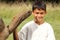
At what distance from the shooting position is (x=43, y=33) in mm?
4176

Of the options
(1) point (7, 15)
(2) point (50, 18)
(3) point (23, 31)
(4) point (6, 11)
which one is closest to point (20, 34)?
(3) point (23, 31)

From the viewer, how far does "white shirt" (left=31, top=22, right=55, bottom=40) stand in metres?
4.18

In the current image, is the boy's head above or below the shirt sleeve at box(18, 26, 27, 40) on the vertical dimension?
above

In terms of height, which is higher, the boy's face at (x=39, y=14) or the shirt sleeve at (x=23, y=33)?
the boy's face at (x=39, y=14)

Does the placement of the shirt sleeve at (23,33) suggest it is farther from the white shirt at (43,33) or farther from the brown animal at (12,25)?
the brown animal at (12,25)

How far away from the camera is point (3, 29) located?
377 cm

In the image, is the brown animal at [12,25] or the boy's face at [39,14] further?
the boy's face at [39,14]

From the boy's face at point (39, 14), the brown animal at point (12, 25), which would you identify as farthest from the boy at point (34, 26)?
the brown animal at point (12, 25)

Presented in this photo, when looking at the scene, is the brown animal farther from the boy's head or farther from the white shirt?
the white shirt

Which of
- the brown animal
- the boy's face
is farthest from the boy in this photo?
the brown animal

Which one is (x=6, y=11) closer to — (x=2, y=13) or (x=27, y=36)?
(x=2, y=13)

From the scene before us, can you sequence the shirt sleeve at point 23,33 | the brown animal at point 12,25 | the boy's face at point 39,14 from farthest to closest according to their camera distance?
the shirt sleeve at point 23,33
the boy's face at point 39,14
the brown animal at point 12,25

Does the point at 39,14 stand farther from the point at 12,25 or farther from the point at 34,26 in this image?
the point at 12,25

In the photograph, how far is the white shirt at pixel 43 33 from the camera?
13.7 ft
